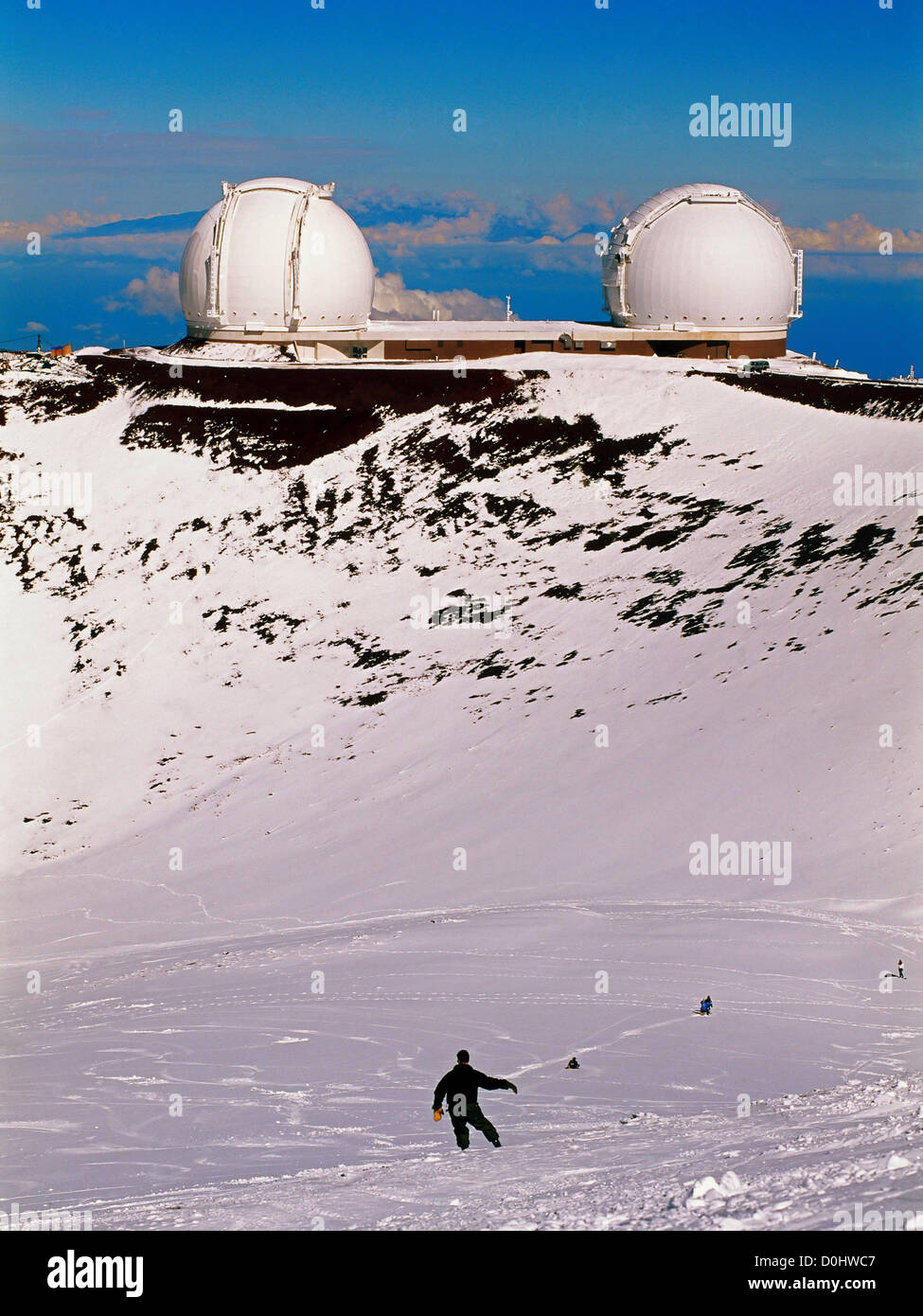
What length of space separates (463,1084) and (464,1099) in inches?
5.5

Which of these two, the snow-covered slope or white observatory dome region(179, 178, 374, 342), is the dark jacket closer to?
the snow-covered slope

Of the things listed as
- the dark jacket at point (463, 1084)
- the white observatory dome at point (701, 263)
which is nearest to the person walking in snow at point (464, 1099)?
the dark jacket at point (463, 1084)

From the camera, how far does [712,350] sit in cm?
5484

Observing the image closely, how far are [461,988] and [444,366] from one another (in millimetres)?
35016

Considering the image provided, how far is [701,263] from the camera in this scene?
176ft

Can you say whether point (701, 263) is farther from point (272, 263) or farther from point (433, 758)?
point (433, 758)

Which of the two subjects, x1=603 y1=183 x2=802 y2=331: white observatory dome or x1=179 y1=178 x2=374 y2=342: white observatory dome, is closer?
x1=179 y1=178 x2=374 y2=342: white observatory dome

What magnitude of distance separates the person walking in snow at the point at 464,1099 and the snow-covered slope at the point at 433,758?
1.32 ft

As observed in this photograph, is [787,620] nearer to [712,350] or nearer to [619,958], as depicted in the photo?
[619,958]

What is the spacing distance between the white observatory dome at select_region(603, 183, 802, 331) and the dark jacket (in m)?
46.5

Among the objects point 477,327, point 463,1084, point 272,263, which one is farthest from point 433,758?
point 477,327

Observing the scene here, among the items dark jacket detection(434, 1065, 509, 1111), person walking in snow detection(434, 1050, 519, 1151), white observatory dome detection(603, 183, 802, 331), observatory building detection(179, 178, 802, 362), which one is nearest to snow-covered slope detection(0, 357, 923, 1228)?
person walking in snow detection(434, 1050, 519, 1151)

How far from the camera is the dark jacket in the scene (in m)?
12.1

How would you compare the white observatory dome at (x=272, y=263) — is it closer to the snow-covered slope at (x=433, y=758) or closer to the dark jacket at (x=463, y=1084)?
the snow-covered slope at (x=433, y=758)
